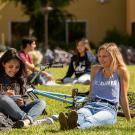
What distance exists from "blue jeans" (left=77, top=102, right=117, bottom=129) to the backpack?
3.03ft

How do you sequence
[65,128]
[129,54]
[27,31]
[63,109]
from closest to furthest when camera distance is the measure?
[65,128] < [63,109] < [129,54] < [27,31]

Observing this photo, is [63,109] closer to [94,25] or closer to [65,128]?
[65,128]

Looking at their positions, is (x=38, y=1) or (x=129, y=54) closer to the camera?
(x=129, y=54)

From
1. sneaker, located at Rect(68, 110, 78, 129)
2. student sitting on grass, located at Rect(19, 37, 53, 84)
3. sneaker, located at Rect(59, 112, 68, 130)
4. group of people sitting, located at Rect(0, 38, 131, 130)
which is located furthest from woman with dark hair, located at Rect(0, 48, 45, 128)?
student sitting on grass, located at Rect(19, 37, 53, 84)

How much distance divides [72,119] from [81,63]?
295 inches

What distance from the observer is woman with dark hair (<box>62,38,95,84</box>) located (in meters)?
14.2

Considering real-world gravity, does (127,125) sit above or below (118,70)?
below

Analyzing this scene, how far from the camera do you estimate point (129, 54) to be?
26.9m

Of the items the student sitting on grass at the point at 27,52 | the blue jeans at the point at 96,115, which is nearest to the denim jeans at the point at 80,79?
the student sitting on grass at the point at 27,52

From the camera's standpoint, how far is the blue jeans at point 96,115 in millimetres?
7441

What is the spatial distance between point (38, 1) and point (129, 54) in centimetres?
672

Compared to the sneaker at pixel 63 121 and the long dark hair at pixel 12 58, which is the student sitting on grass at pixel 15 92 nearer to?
the long dark hair at pixel 12 58

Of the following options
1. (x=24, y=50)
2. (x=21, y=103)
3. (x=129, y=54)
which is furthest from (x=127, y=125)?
(x=129, y=54)

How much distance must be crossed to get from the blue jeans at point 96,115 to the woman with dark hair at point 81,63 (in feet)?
20.6
